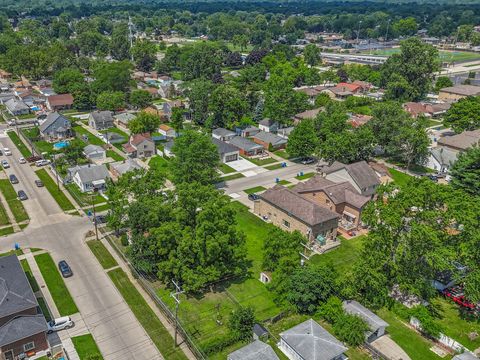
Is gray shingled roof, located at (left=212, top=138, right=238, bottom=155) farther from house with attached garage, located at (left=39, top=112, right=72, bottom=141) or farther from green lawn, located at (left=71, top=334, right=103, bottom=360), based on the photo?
green lawn, located at (left=71, top=334, right=103, bottom=360)

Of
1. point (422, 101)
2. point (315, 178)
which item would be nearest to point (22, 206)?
point (315, 178)

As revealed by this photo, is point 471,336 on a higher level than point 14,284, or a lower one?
lower

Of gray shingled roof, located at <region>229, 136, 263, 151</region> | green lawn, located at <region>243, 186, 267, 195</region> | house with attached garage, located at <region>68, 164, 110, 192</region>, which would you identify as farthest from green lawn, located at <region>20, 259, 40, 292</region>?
gray shingled roof, located at <region>229, 136, 263, 151</region>

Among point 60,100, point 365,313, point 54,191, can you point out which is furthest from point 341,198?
point 60,100

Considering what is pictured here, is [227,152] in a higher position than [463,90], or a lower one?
lower

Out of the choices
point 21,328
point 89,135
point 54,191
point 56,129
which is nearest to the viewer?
point 21,328

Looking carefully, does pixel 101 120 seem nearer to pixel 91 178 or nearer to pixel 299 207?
pixel 91 178

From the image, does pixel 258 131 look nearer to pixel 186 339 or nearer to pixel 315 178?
pixel 315 178
